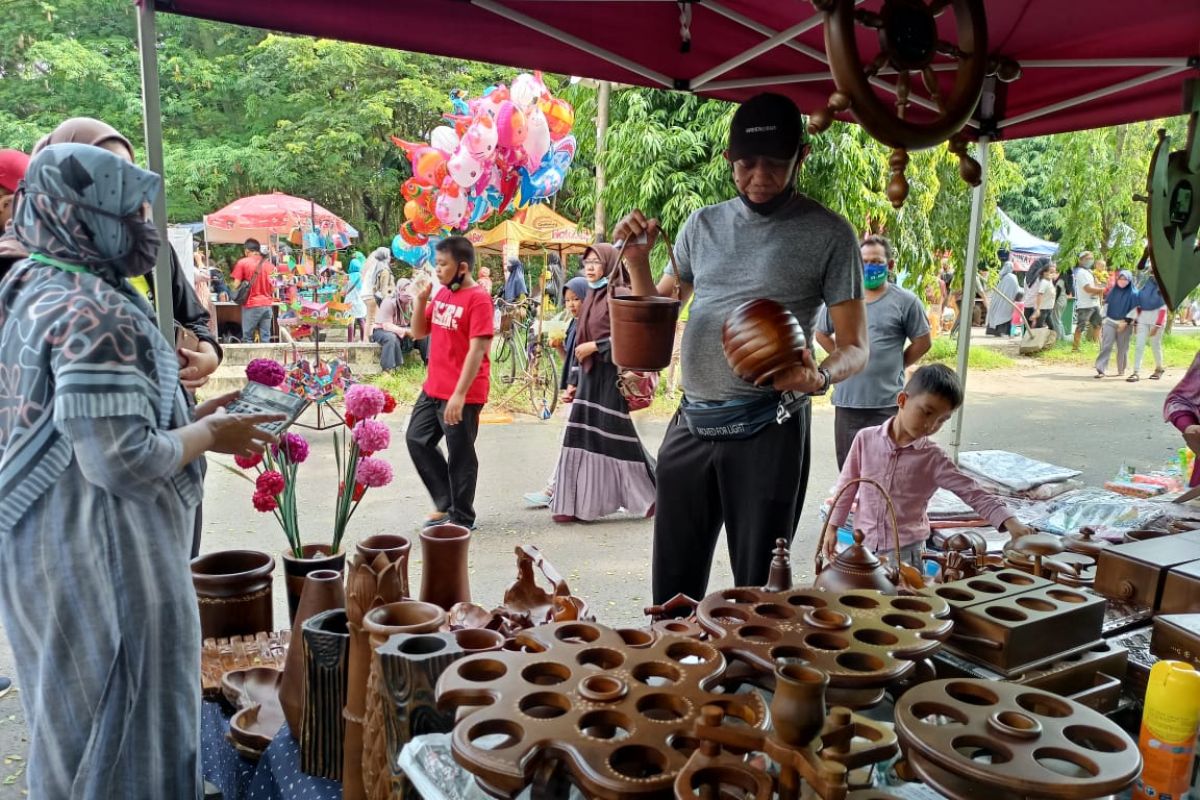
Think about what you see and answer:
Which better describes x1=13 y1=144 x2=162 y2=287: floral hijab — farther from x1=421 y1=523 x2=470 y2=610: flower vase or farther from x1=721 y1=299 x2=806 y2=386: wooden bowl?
x1=721 y1=299 x2=806 y2=386: wooden bowl

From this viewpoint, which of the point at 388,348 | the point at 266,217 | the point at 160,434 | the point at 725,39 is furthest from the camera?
the point at 266,217

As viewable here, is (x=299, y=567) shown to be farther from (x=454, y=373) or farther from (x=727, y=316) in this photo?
(x=454, y=373)

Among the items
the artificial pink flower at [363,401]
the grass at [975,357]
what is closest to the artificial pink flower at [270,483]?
the artificial pink flower at [363,401]

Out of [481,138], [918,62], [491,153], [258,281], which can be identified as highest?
[481,138]

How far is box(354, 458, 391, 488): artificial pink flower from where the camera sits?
232 cm

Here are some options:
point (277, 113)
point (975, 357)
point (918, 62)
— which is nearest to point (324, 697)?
point (918, 62)

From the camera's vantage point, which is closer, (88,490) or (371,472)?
(88,490)

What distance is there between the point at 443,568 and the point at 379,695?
24.9 inches

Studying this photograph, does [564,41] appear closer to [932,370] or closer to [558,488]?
[932,370]

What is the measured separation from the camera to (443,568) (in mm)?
1836

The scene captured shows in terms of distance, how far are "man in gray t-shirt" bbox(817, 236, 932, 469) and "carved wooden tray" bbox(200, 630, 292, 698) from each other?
10.1 feet

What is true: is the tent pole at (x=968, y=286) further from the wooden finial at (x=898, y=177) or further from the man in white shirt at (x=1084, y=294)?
the man in white shirt at (x=1084, y=294)

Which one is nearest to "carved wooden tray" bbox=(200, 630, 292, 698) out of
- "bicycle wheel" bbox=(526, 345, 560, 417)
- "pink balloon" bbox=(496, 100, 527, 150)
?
"bicycle wheel" bbox=(526, 345, 560, 417)

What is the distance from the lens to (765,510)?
2.11 metres
